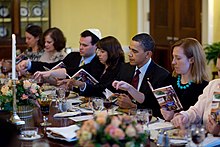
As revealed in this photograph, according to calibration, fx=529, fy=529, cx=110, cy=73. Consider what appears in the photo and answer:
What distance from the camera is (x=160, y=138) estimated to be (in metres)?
2.65

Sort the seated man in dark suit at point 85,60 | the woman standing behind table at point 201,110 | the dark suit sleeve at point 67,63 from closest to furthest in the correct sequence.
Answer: the woman standing behind table at point 201,110 < the seated man in dark suit at point 85,60 < the dark suit sleeve at point 67,63

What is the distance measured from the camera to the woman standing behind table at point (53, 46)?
551cm

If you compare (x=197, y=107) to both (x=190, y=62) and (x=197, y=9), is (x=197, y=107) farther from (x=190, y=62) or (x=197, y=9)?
(x=197, y=9)

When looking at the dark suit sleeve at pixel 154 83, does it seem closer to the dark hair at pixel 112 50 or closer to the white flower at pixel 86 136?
the dark hair at pixel 112 50

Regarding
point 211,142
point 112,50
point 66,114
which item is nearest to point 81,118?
point 66,114

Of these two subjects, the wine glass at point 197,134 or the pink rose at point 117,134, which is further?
the wine glass at point 197,134

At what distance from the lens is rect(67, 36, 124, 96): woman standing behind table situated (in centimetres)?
437

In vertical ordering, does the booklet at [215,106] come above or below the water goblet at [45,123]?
above

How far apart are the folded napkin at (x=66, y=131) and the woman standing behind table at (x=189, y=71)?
0.88 m

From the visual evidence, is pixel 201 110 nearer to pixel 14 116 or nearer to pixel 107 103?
pixel 107 103

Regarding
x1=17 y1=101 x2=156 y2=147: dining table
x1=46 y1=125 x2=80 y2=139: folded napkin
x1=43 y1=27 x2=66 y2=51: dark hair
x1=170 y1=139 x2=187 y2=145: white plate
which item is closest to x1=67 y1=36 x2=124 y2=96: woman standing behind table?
x1=17 y1=101 x2=156 y2=147: dining table

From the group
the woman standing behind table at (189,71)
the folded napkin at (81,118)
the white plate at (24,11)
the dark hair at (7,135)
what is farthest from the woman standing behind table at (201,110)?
the white plate at (24,11)

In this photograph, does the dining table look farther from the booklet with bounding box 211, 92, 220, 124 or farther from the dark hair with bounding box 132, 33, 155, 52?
the dark hair with bounding box 132, 33, 155, 52

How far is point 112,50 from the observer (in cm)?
443
